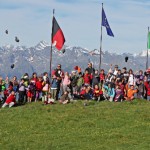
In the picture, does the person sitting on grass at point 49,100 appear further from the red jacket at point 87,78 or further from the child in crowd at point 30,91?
the red jacket at point 87,78

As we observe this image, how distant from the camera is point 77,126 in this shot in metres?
33.5

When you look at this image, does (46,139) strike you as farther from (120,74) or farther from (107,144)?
(120,74)

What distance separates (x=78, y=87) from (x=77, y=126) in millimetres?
10822

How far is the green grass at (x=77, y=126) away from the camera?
28234 millimetres

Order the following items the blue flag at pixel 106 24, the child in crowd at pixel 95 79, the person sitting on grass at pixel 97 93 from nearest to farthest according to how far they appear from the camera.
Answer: the person sitting on grass at pixel 97 93 → the child in crowd at pixel 95 79 → the blue flag at pixel 106 24

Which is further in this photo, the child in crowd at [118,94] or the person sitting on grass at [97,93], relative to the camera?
the person sitting on grass at [97,93]

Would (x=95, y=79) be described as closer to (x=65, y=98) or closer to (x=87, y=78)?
(x=87, y=78)

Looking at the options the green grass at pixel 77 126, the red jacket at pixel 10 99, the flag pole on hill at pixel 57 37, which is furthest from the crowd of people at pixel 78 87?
the flag pole on hill at pixel 57 37

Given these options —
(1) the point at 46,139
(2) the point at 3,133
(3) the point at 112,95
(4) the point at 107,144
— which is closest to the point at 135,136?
(4) the point at 107,144

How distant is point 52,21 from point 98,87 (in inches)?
276

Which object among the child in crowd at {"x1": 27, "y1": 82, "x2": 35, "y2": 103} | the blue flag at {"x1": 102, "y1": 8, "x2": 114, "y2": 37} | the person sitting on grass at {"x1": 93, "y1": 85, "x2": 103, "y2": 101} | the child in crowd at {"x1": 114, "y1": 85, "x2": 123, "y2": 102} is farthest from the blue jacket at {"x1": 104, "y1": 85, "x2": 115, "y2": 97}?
the blue flag at {"x1": 102, "y1": 8, "x2": 114, "y2": 37}

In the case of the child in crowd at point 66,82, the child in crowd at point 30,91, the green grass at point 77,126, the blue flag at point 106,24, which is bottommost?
the green grass at point 77,126

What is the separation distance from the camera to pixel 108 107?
39531 millimetres

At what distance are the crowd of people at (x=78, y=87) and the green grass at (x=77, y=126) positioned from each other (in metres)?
1.44
